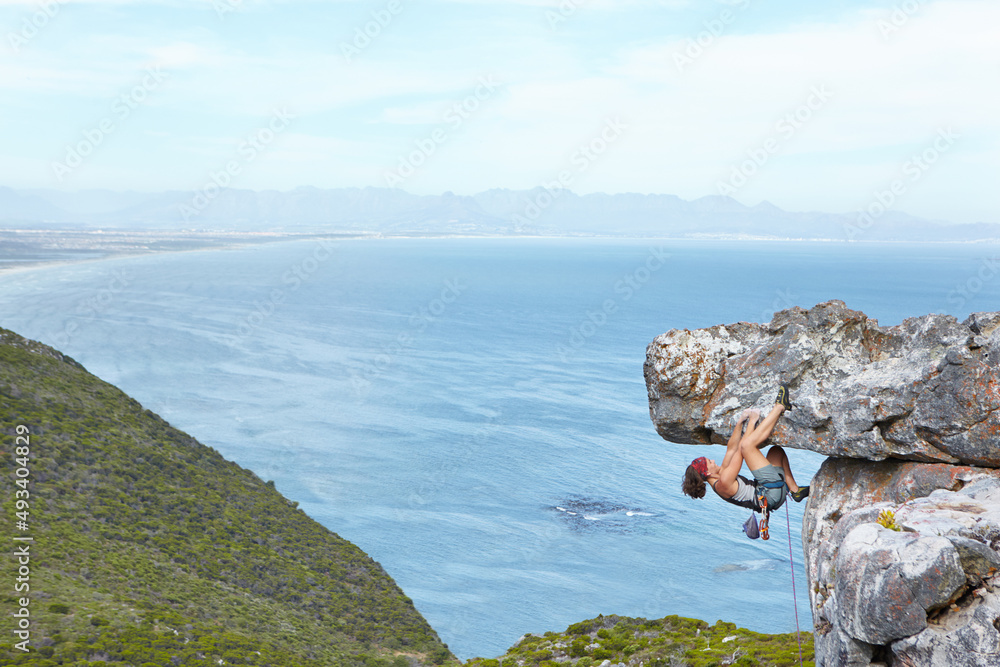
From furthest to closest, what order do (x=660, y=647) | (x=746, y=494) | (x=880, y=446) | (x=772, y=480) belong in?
(x=660, y=647) → (x=746, y=494) → (x=772, y=480) → (x=880, y=446)

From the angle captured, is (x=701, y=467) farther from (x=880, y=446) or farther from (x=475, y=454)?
(x=475, y=454)

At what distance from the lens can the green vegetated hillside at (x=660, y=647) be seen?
1984 centimetres

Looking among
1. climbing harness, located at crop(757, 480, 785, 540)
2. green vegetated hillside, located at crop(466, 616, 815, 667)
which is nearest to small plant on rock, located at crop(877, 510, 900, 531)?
climbing harness, located at crop(757, 480, 785, 540)

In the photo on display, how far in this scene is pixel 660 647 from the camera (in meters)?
25.2

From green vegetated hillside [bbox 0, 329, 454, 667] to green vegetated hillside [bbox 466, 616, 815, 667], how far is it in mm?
10648

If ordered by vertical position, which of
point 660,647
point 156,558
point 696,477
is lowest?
point 660,647

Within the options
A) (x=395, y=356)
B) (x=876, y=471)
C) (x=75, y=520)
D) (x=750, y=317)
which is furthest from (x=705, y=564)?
(x=750, y=317)

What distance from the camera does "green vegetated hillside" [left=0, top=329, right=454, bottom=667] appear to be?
28.2 meters

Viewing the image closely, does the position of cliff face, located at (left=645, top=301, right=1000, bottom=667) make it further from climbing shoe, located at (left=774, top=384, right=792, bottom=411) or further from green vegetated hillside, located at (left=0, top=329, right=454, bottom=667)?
green vegetated hillside, located at (left=0, top=329, right=454, bottom=667)

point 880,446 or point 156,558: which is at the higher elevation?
Result: point 156,558

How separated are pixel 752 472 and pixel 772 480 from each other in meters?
0.32

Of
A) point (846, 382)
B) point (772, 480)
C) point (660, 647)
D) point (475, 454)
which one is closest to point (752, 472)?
point (772, 480)

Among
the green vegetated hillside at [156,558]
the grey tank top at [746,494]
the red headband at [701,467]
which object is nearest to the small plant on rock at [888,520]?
the grey tank top at [746,494]

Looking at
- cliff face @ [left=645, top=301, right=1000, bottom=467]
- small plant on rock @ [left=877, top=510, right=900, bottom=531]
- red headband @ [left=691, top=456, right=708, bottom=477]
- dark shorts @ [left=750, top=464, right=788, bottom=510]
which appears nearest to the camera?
small plant on rock @ [left=877, top=510, right=900, bottom=531]
